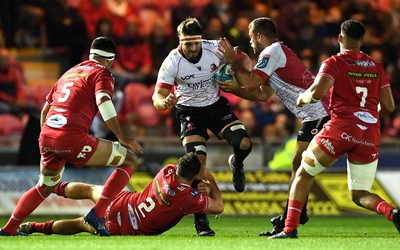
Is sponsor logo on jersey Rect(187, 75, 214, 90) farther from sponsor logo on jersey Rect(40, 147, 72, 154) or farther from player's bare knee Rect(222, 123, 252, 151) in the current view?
sponsor logo on jersey Rect(40, 147, 72, 154)

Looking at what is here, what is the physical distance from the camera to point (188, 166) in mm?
11664

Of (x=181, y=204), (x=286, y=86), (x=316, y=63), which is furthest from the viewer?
(x=316, y=63)

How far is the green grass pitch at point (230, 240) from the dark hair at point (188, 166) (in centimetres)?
65

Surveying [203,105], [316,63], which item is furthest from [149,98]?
[203,105]

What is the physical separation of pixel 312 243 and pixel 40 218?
590 cm

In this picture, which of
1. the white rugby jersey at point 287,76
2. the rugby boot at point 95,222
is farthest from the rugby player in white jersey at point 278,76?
the rugby boot at point 95,222

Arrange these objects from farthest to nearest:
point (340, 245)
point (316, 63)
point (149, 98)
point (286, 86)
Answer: point (316, 63), point (149, 98), point (286, 86), point (340, 245)

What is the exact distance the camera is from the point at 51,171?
12.0 m

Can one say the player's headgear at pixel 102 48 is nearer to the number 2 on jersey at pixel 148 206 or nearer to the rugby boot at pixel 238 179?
the number 2 on jersey at pixel 148 206

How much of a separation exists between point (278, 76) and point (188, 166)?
1.63 metres

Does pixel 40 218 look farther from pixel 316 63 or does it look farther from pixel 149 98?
pixel 316 63

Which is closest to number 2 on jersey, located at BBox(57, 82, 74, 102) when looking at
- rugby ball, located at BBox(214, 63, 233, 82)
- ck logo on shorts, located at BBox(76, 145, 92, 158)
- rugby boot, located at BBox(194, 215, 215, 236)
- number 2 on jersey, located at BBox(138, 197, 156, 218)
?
ck logo on shorts, located at BBox(76, 145, 92, 158)

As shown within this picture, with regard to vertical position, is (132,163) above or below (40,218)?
above

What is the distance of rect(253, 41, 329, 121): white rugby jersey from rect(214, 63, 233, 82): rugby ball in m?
0.45
